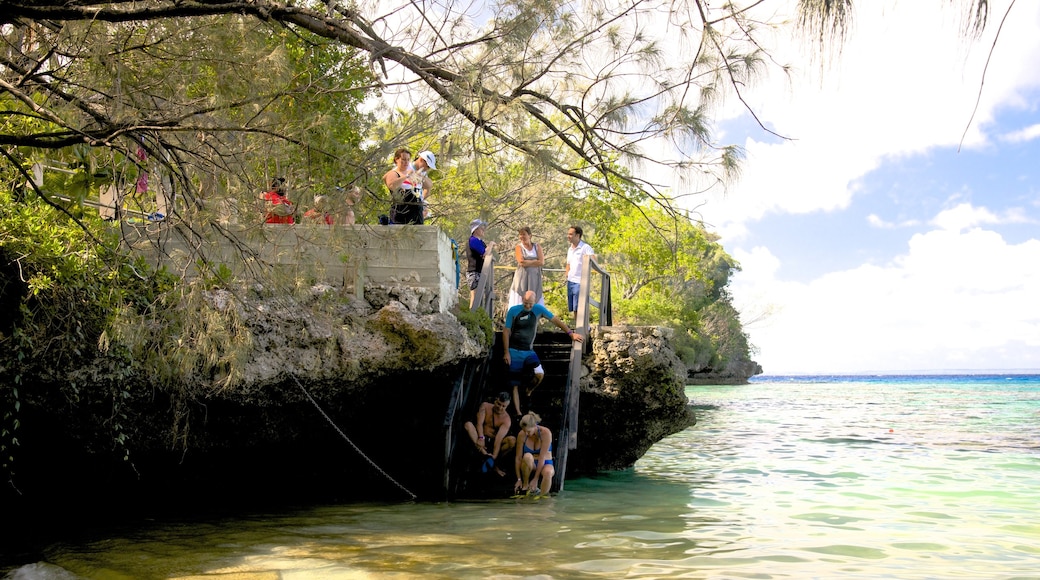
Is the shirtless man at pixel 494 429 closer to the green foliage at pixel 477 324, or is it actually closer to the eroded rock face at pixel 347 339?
the green foliage at pixel 477 324

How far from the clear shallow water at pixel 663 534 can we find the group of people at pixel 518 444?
0.33m

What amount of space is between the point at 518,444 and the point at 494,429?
1.35 ft

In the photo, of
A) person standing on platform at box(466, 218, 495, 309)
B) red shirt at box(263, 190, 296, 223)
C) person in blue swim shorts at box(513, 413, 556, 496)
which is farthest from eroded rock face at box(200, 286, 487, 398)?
red shirt at box(263, 190, 296, 223)

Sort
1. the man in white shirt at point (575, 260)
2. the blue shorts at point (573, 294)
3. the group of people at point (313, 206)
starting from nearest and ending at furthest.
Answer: the group of people at point (313, 206) → the man in white shirt at point (575, 260) → the blue shorts at point (573, 294)

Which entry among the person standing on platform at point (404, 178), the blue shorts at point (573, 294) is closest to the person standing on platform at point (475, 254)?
the blue shorts at point (573, 294)

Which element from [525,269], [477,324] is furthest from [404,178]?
[525,269]

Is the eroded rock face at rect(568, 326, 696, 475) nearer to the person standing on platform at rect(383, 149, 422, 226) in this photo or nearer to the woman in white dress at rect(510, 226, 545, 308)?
the woman in white dress at rect(510, 226, 545, 308)

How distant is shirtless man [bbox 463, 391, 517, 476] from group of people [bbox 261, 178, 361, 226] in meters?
4.90

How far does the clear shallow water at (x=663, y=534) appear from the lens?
6375mm

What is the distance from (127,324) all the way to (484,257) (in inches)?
247

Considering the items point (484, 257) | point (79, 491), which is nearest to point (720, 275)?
point (484, 257)

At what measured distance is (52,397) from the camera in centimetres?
769

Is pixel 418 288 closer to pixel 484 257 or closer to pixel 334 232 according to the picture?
pixel 484 257

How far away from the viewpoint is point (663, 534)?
26.0 ft
